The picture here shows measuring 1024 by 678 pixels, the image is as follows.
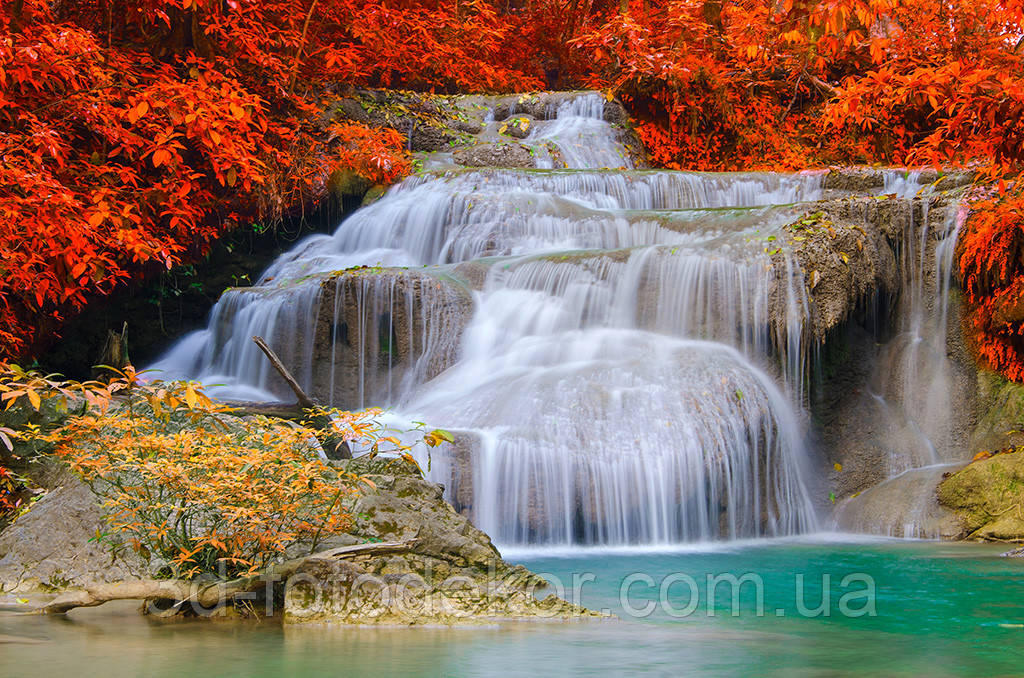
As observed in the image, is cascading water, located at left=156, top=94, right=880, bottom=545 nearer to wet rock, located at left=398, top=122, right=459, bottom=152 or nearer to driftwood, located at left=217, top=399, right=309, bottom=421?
driftwood, located at left=217, top=399, right=309, bottom=421

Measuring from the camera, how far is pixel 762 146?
54.6ft

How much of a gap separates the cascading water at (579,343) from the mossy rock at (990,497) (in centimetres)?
128

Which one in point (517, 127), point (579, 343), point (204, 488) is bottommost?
point (204, 488)

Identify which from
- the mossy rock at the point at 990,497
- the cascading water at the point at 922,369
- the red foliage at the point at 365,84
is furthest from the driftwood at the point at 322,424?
the mossy rock at the point at 990,497

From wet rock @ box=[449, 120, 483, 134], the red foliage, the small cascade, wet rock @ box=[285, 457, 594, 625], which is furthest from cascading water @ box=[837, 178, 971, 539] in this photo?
wet rock @ box=[449, 120, 483, 134]

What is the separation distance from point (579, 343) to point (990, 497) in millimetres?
3777

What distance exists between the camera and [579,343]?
8867 mm

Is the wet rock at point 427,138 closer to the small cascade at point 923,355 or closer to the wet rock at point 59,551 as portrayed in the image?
the small cascade at point 923,355

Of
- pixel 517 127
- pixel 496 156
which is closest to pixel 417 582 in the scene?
pixel 496 156

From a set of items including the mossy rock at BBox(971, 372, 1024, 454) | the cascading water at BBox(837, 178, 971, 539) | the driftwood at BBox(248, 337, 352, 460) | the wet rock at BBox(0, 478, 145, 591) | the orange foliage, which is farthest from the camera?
the cascading water at BBox(837, 178, 971, 539)

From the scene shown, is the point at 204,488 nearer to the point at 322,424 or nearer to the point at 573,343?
the point at 322,424

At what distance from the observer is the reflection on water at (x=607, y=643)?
138 inches

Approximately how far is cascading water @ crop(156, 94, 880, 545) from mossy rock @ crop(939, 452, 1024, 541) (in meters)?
1.28

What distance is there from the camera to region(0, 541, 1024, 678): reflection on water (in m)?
3.51
